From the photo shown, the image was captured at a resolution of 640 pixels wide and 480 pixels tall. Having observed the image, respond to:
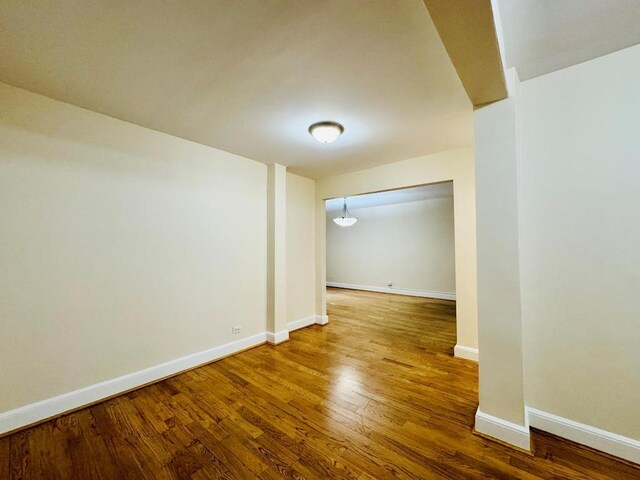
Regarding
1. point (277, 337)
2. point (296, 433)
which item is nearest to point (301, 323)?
point (277, 337)

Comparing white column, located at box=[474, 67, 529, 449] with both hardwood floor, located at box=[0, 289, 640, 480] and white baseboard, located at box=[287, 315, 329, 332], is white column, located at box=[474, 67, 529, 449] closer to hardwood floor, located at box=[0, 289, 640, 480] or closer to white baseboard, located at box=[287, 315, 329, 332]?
hardwood floor, located at box=[0, 289, 640, 480]

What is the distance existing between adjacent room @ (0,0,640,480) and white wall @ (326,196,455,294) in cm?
399

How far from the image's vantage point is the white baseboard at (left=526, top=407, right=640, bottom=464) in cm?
147

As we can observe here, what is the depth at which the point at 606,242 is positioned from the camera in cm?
155

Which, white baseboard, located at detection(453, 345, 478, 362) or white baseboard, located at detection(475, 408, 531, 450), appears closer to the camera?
white baseboard, located at detection(475, 408, 531, 450)

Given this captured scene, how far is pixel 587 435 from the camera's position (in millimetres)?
1589

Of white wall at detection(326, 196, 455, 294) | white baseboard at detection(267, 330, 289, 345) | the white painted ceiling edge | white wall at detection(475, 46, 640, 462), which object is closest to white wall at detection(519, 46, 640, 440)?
white wall at detection(475, 46, 640, 462)

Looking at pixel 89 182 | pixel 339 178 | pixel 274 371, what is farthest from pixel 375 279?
pixel 89 182

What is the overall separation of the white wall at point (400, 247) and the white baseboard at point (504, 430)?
4.90 metres

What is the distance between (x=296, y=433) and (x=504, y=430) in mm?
1378

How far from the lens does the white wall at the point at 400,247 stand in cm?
632

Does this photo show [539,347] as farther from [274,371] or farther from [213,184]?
[213,184]

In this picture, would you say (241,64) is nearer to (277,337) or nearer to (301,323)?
(277,337)

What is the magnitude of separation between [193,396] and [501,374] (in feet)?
7.97
